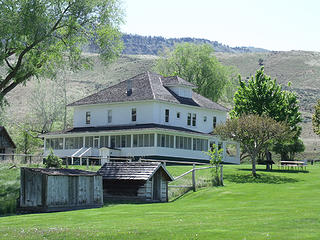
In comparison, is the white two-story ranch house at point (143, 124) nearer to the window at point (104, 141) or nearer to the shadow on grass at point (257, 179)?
the window at point (104, 141)

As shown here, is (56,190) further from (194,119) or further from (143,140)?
(194,119)

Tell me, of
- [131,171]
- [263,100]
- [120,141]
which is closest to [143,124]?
[120,141]

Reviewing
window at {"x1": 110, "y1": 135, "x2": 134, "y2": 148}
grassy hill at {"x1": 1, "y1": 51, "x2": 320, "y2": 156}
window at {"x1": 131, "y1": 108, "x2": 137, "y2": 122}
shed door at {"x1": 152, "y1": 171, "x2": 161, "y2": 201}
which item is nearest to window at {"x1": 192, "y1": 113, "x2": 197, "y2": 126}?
window at {"x1": 131, "y1": 108, "x2": 137, "y2": 122}

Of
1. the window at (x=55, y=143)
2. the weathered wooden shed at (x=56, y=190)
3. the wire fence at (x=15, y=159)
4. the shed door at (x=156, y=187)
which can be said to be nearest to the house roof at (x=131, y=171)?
the shed door at (x=156, y=187)

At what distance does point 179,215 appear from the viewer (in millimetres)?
23812

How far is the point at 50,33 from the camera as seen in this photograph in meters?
40.2

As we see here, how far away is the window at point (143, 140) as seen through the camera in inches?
2322

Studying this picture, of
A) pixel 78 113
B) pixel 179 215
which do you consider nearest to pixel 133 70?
pixel 78 113

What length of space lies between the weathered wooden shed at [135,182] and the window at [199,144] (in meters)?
27.4

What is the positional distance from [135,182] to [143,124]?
85.4 feet

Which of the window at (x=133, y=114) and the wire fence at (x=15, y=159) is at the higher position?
the window at (x=133, y=114)

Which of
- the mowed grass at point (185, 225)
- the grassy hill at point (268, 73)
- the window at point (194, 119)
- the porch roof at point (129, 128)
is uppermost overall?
the grassy hill at point (268, 73)

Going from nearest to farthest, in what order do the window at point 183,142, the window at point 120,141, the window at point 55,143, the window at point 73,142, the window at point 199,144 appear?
1. the window at point 120,141
2. the window at point 183,142
3. the window at point 199,144
4. the window at point 73,142
5. the window at point 55,143

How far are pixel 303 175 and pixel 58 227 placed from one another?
3249cm
